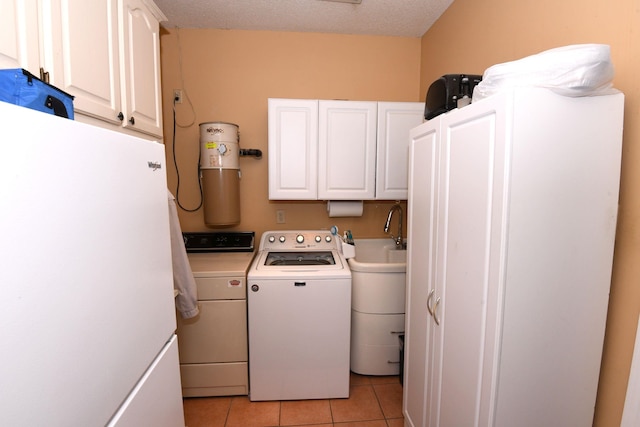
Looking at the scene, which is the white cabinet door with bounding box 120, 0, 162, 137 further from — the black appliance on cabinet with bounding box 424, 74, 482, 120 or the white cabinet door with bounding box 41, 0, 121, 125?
the black appliance on cabinet with bounding box 424, 74, 482, 120

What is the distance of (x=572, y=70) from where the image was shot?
762 mm

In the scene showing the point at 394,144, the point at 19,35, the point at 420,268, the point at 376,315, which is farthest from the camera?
the point at 394,144

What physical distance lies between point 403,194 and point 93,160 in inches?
74.2

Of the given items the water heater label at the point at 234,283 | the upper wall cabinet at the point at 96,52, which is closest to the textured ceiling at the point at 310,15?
the upper wall cabinet at the point at 96,52

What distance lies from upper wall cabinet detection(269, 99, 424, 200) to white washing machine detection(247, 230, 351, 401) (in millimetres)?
577

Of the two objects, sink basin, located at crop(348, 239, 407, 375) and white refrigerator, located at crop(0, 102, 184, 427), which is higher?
white refrigerator, located at crop(0, 102, 184, 427)

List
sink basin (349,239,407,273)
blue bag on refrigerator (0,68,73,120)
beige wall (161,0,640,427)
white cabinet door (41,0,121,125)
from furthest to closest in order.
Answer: sink basin (349,239,407,273) → beige wall (161,0,640,427) → white cabinet door (41,0,121,125) → blue bag on refrigerator (0,68,73,120)

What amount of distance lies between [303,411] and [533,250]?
1631 millimetres

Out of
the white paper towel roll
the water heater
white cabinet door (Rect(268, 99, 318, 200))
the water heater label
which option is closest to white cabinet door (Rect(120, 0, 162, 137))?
the water heater

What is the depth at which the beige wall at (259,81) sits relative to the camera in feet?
7.53

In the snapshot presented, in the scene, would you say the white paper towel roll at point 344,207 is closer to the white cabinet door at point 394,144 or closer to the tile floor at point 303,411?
the white cabinet door at point 394,144

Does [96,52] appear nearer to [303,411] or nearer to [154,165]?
[154,165]

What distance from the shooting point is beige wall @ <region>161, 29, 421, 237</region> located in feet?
7.53

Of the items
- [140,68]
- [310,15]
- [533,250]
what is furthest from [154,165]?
[310,15]
